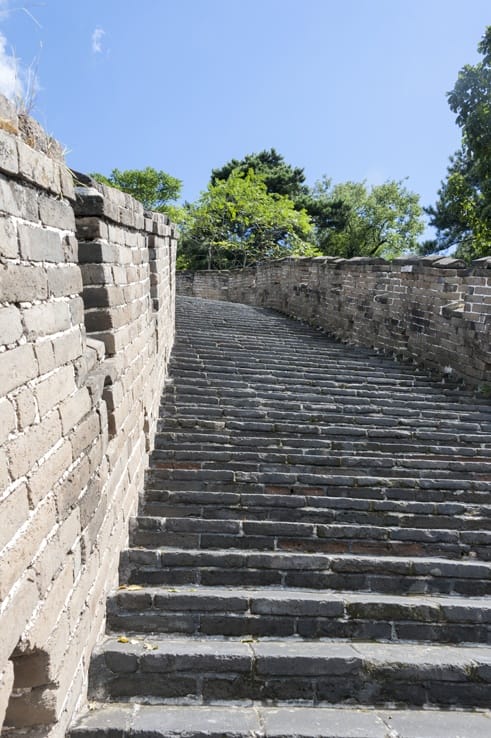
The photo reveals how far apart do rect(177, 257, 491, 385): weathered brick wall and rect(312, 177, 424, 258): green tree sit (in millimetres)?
18981

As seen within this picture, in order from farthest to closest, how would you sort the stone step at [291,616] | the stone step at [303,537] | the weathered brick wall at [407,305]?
the weathered brick wall at [407,305], the stone step at [303,537], the stone step at [291,616]

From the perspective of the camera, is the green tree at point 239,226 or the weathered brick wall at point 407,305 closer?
the weathered brick wall at point 407,305

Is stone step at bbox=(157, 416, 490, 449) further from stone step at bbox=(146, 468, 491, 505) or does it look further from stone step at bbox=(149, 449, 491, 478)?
stone step at bbox=(146, 468, 491, 505)

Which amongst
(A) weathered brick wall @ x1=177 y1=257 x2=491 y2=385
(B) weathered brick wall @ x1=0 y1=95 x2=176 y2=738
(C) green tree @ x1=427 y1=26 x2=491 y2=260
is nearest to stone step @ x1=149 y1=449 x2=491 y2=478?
(B) weathered brick wall @ x1=0 y1=95 x2=176 y2=738

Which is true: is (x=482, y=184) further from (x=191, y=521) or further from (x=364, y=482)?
(x=191, y=521)

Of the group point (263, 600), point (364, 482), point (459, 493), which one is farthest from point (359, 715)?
point (459, 493)

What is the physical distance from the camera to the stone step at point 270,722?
2.38 m

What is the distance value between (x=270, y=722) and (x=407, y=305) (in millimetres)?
6241

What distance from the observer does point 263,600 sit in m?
3.13

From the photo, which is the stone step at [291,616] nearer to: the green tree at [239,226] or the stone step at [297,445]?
the stone step at [297,445]

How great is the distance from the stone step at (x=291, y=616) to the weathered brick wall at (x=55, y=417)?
0.93 ft

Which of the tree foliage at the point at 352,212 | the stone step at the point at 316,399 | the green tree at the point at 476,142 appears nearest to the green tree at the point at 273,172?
the tree foliage at the point at 352,212

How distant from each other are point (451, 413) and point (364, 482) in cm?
188

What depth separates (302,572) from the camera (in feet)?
11.3
